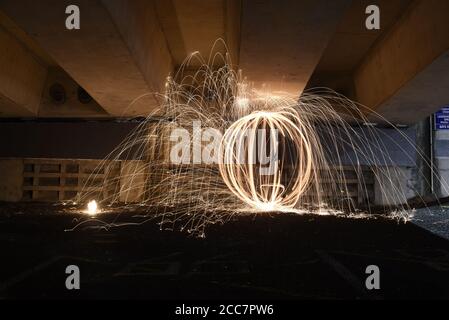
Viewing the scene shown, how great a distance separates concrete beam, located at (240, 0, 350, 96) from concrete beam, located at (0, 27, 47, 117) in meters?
5.58

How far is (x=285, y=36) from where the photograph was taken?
717 cm

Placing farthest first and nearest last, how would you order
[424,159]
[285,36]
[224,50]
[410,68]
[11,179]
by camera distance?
[424,159], [11,179], [224,50], [410,68], [285,36]

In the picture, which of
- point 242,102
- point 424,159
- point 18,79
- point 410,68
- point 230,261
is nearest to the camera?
point 230,261

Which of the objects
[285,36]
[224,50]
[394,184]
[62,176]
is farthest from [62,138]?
[394,184]

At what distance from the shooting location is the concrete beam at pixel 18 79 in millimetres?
9422

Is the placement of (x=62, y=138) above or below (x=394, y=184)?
above

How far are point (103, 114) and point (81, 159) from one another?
1.53 metres

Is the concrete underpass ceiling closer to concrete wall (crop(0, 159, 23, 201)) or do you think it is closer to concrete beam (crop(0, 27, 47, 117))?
concrete beam (crop(0, 27, 47, 117))

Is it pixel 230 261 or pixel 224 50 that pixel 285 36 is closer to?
pixel 224 50

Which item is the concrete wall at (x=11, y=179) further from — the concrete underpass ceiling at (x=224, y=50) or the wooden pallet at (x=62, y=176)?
the concrete underpass ceiling at (x=224, y=50)

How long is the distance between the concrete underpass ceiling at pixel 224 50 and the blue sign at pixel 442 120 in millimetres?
1230

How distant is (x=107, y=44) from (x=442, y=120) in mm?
9772

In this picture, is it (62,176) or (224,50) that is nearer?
(224,50)
